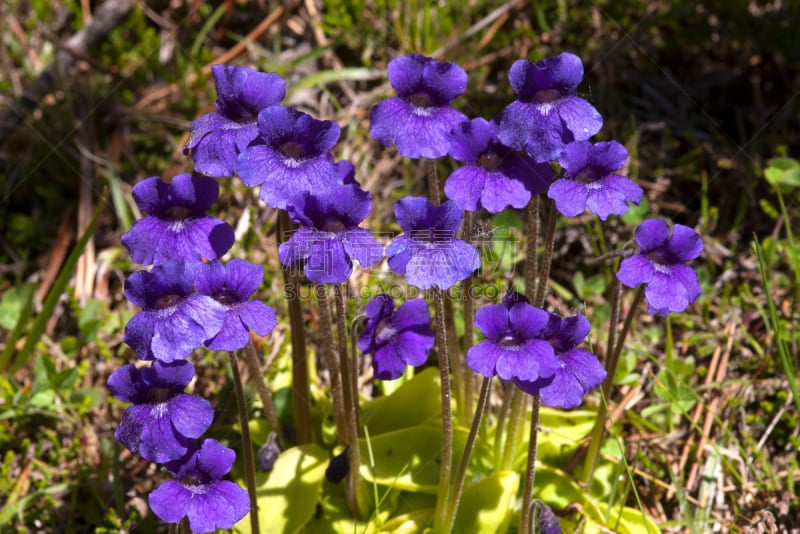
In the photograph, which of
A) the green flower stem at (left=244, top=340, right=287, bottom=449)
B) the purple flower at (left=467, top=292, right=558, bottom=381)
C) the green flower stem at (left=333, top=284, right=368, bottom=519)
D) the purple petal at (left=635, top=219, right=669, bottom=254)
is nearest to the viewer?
the purple flower at (left=467, top=292, right=558, bottom=381)

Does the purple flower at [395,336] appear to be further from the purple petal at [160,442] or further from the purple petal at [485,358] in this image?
the purple petal at [160,442]

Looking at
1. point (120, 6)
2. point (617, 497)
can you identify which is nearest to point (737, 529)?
point (617, 497)

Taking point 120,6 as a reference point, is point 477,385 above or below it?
below

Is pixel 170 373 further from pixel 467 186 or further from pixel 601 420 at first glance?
pixel 601 420

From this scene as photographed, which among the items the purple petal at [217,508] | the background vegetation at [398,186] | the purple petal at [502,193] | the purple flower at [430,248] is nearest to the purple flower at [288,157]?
the purple flower at [430,248]

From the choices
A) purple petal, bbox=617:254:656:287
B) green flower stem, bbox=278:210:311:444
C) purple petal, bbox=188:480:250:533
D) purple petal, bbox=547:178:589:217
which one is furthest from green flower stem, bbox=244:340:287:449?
purple petal, bbox=617:254:656:287

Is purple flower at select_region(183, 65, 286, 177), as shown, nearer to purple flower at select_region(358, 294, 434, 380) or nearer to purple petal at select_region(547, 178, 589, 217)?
purple flower at select_region(358, 294, 434, 380)

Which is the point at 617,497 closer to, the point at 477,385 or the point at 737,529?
the point at 737,529
